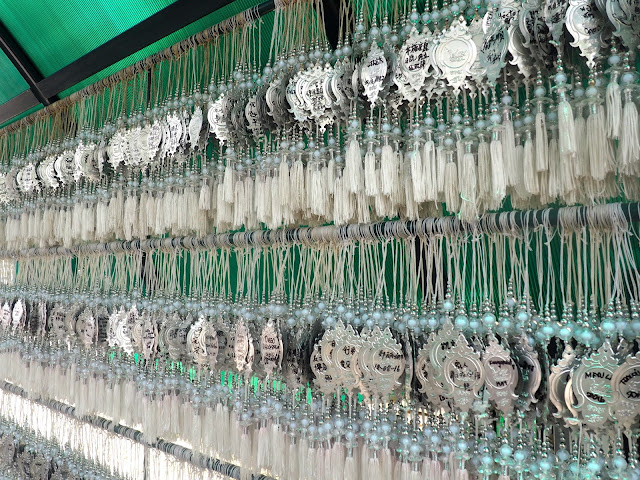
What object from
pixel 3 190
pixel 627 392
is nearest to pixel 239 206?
pixel 627 392

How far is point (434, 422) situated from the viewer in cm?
79

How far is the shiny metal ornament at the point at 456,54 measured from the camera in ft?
2.39

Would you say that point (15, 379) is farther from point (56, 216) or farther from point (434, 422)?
point (434, 422)

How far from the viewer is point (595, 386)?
24.4 inches

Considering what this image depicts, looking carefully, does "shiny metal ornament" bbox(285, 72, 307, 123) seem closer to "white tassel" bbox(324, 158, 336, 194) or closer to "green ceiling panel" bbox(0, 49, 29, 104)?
"white tassel" bbox(324, 158, 336, 194)

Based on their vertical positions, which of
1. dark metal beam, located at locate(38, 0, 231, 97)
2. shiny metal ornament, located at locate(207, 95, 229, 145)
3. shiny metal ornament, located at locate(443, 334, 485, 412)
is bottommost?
shiny metal ornament, located at locate(443, 334, 485, 412)

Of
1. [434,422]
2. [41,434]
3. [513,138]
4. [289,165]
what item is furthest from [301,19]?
[41,434]

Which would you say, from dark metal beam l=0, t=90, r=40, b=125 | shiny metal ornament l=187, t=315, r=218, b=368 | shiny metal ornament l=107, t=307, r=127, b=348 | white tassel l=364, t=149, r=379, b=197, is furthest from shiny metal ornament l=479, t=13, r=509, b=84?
dark metal beam l=0, t=90, r=40, b=125

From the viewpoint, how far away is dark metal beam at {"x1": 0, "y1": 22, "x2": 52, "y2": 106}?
1711 mm

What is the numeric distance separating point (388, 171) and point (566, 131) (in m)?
0.27

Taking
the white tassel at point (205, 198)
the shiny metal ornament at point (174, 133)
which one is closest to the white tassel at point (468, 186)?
the white tassel at point (205, 198)

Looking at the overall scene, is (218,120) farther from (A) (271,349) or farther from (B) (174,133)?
(A) (271,349)

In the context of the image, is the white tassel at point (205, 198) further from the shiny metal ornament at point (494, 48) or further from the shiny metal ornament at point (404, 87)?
the shiny metal ornament at point (494, 48)

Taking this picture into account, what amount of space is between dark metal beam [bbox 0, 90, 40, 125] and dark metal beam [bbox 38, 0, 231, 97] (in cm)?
16
